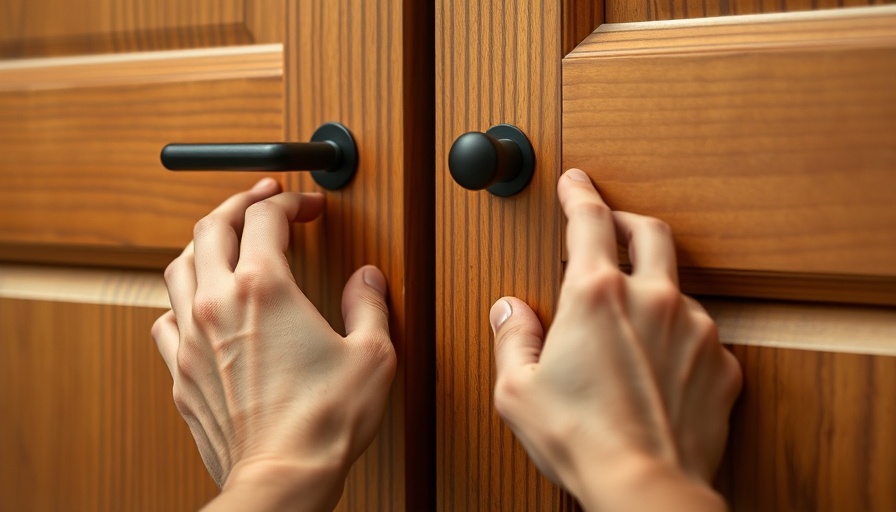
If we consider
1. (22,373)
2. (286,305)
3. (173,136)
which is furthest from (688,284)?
(22,373)

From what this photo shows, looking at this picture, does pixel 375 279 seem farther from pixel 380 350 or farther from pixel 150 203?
pixel 150 203

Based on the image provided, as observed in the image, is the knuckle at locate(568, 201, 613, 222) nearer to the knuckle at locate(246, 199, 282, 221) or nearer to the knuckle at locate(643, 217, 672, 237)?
the knuckle at locate(643, 217, 672, 237)

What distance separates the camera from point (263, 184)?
0.50 metres

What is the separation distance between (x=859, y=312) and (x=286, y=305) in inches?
11.0

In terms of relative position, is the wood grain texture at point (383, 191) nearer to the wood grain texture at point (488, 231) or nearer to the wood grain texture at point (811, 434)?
the wood grain texture at point (488, 231)

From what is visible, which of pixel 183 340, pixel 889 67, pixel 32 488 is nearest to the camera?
pixel 889 67

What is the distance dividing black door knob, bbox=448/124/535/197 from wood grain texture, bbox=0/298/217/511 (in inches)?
10.4

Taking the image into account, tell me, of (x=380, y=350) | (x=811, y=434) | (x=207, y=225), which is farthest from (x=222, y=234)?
(x=811, y=434)

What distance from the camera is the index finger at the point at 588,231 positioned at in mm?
384

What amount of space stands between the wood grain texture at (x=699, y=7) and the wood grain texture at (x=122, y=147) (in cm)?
20

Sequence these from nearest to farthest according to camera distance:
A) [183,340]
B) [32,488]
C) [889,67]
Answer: [889,67], [183,340], [32,488]

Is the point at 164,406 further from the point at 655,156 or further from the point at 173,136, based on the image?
the point at 655,156

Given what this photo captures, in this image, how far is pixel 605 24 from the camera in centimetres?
43

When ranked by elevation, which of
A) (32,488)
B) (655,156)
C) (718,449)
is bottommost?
(32,488)
